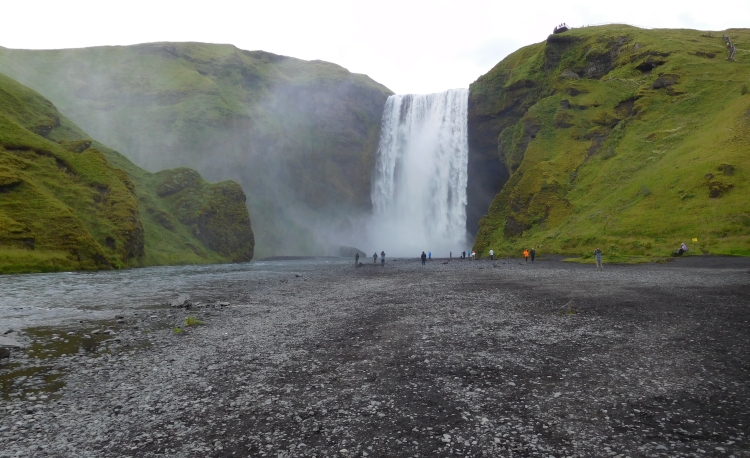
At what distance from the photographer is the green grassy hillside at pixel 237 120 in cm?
11881

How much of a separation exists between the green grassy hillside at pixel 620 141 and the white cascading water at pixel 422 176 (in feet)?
26.3

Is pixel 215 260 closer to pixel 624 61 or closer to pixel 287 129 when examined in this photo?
pixel 287 129

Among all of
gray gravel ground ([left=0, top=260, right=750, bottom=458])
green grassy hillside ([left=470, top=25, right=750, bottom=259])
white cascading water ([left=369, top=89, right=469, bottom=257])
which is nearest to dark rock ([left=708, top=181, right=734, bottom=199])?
green grassy hillside ([left=470, top=25, right=750, bottom=259])

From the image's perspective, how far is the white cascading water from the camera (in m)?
104

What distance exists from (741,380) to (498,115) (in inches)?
3737

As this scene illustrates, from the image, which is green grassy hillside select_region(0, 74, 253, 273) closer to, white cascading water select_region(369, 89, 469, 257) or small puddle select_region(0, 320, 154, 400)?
small puddle select_region(0, 320, 154, 400)

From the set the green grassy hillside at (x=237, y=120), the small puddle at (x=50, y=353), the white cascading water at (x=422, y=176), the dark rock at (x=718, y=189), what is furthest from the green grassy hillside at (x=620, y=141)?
the green grassy hillside at (x=237, y=120)

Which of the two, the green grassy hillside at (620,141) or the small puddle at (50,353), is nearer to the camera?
the small puddle at (50,353)

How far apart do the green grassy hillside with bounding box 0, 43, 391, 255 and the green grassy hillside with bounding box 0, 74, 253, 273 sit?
27.6 m

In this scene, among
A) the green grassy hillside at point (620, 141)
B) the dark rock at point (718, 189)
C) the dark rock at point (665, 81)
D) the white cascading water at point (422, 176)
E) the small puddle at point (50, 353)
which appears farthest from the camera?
the white cascading water at point (422, 176)

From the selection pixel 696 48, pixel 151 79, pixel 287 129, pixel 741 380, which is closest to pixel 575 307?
pixel 741 380

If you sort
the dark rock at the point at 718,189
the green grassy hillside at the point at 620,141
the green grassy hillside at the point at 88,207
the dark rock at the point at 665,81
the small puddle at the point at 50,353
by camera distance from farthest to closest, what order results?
the dark rock at the point at 665,81
the green grassy hillside at the point at 620,141
the dark rock at the point at 718,189
the green grassy hillside at the point at 88,207
the small puddle at the point at 50,353

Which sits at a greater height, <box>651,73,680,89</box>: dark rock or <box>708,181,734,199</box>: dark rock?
<box>651,73,680,89</box>: dark rock

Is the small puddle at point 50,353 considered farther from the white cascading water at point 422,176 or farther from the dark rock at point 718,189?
the white cascading water at point 422,176
